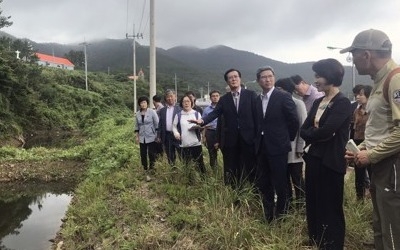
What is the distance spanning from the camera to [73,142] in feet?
81.8

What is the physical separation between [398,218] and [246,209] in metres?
2.24

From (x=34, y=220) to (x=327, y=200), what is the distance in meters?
8.03

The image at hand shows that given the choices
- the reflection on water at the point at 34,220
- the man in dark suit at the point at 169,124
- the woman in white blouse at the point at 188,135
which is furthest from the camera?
the reflection on water at the point at 34,220

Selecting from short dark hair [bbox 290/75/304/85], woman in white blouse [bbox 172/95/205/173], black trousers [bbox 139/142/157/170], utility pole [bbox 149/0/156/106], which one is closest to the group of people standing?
short dark hair [bbox 290/75/304/85]

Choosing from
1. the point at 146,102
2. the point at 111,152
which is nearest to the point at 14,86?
the point at 111,152

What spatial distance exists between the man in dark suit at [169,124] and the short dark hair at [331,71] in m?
4.26

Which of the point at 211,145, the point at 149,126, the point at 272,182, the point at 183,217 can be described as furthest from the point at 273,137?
the point at 149,126

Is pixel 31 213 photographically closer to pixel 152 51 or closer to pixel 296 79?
pixel 152 51

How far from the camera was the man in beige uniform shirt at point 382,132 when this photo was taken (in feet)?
8.75

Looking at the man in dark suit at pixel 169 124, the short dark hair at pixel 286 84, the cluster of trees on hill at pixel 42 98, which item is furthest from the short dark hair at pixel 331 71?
the cluster of trees on hill at pixel 42 98

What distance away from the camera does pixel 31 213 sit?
10016mm

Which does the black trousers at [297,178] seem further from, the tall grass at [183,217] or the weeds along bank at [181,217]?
the weeds along bank at [181,217]

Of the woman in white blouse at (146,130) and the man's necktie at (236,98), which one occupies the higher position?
the man's necktie at (236,98)

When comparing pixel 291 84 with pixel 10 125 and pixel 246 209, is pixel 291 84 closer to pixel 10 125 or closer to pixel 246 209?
pixel 246 209
